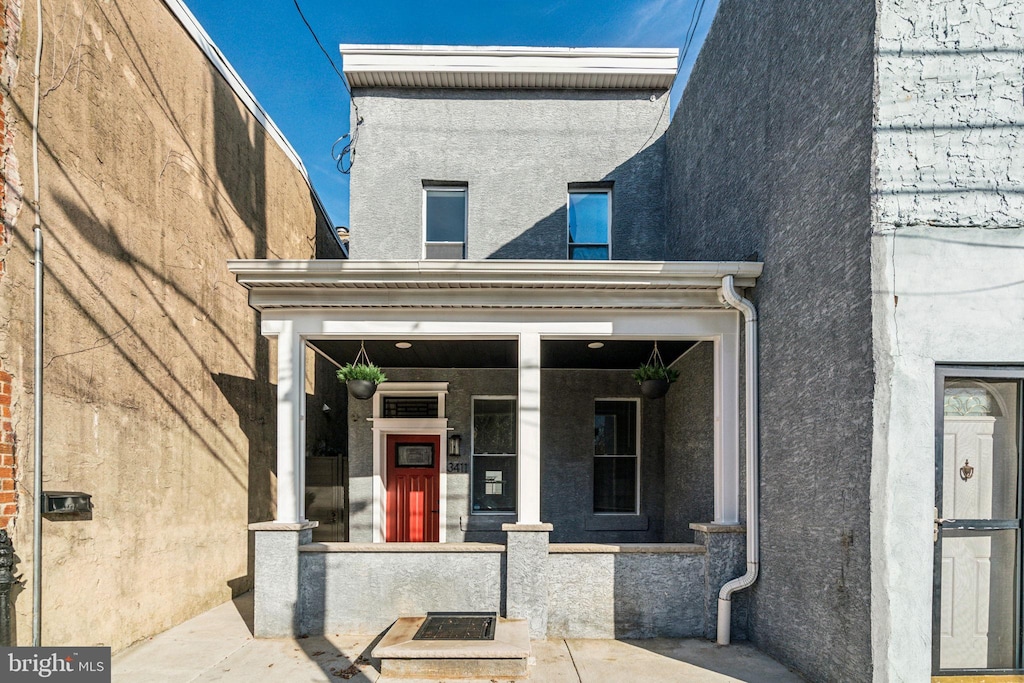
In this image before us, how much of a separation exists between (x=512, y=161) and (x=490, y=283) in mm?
3847

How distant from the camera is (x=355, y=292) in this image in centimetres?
638

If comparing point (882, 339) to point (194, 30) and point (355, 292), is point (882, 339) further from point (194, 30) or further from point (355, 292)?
point (194, 30)

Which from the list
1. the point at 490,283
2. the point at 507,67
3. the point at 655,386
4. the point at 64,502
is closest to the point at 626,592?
the point at 655,386

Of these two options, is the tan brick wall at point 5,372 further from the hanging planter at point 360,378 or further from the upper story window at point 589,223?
the upper story window at point 589,223

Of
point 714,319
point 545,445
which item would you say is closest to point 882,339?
point 714,319

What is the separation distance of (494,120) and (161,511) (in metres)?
6.86

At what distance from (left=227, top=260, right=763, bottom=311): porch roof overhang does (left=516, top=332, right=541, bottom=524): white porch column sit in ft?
1.56

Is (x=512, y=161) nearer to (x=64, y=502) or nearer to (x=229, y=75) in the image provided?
(x=229, y=75)

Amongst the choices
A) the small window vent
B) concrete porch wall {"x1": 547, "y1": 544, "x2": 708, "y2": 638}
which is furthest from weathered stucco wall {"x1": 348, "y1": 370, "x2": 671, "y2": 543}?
concrete porch wall {"x1": 547, "y1": 544, "x2": 708, "y2": 638}

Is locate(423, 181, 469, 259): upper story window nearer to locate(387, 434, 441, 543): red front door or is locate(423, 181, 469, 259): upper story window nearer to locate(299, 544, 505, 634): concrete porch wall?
locate(387, 434, 441, 543): red front door

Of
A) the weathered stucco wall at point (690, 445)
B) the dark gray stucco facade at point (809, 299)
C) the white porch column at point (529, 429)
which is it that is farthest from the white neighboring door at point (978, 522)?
the white porch column at point (529, 429)

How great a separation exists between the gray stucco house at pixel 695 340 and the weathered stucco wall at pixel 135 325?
4.06ft

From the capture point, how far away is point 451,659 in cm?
510

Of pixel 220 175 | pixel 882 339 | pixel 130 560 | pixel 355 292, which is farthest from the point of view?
pixel 220 175
